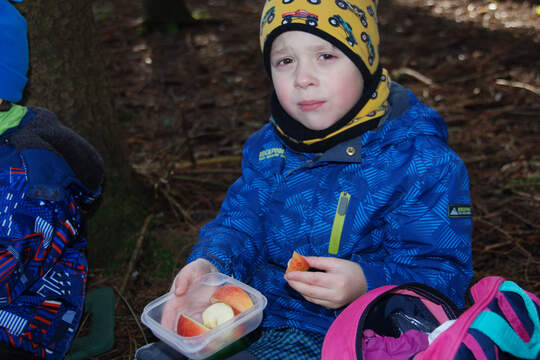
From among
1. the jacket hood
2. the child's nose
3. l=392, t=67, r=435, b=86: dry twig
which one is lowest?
l=392, t=67, r=435, b=86: dry twig

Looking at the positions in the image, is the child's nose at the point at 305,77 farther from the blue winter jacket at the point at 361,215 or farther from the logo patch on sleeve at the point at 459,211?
the logo patch on sleeve at the point at 459,211

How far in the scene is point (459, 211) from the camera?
6.11ft

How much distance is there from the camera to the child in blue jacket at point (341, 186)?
6.05 feet

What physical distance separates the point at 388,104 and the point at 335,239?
618 millimetres

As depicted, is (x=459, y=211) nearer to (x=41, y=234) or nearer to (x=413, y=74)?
(x=41, y=234)

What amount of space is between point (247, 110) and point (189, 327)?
13.0ft

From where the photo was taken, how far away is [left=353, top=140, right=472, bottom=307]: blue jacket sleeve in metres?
1.82

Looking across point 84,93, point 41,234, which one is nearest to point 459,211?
point 41,234

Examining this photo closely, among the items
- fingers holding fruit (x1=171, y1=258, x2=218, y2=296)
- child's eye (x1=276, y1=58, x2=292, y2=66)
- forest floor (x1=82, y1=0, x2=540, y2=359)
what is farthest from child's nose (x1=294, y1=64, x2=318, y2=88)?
forest floor (x1=82, y1=0, x2=540, y2=359)

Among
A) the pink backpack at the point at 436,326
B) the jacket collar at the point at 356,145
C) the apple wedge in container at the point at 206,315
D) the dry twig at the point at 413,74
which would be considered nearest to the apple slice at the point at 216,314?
the apple wedge in container at the point at 206,315

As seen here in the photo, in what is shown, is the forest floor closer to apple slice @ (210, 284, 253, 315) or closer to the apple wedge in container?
the apple wedge in container

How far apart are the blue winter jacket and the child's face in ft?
0.48

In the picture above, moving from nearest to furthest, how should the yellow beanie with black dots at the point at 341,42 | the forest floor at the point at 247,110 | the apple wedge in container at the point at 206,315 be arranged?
the apple wedge in container at the point at 206,315
the yellow beanie with black dots at the point at 341,42
the forest floor at the point at 247,110

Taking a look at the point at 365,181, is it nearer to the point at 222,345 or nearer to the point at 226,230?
the point at 226,230
